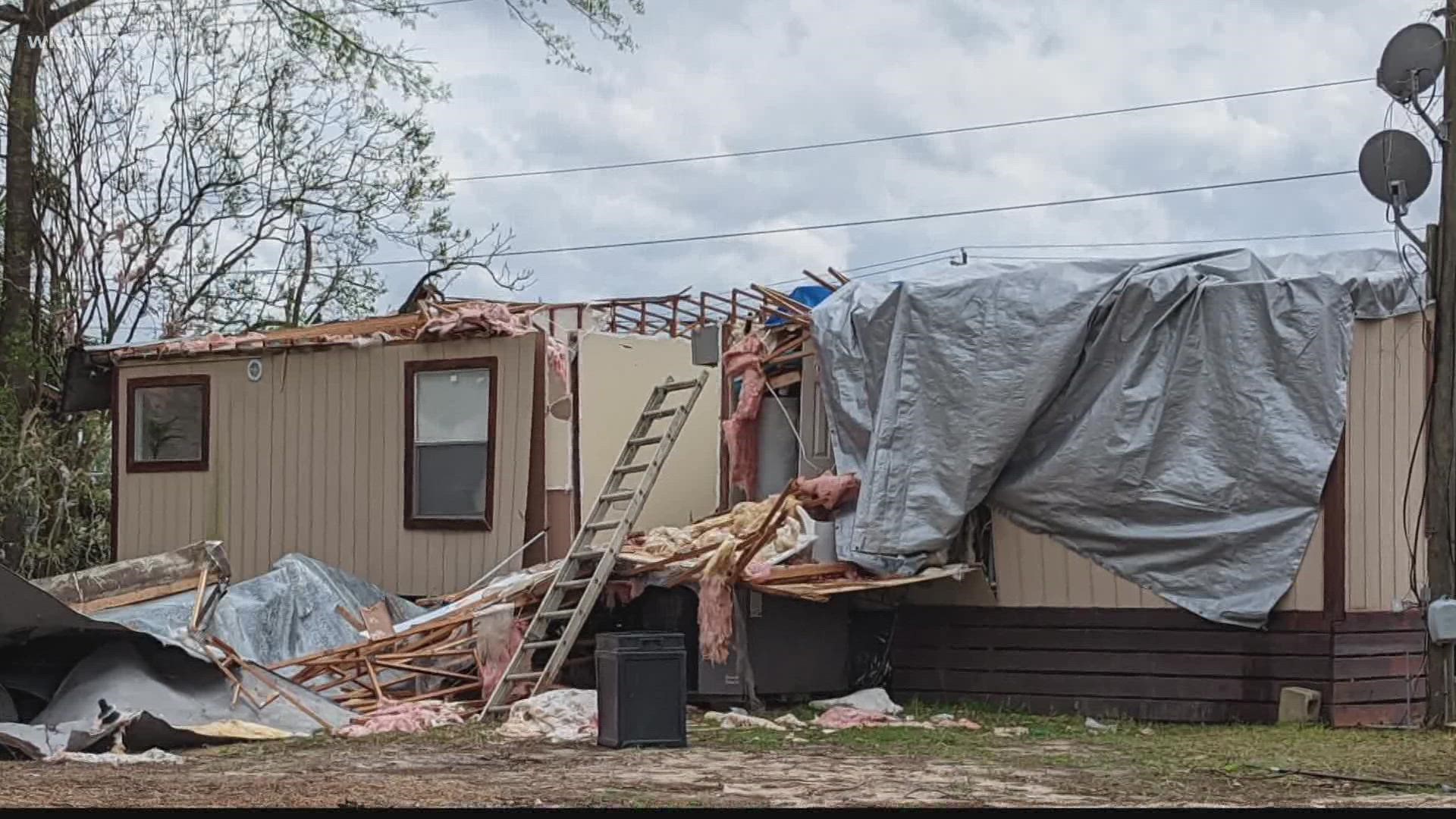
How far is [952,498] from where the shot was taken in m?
12.2

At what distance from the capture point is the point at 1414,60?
1159 centimetres

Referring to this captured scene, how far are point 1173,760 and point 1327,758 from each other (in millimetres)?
857

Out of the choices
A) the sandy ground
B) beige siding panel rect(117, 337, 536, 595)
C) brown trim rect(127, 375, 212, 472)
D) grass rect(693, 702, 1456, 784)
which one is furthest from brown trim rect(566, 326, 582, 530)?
the sandy ground

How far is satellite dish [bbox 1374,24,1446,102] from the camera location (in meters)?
11.5

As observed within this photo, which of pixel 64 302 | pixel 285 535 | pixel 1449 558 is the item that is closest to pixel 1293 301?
pixel 1449 558

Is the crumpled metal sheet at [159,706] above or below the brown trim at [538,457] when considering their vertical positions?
below

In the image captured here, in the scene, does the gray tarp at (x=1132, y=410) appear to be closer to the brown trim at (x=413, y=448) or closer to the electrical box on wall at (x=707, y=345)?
the electrical box on wall at (x=707, y=345)

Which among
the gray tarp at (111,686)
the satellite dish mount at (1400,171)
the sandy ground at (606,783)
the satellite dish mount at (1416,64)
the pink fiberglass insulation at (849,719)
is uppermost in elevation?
the satellite dish mount at (1416,64)

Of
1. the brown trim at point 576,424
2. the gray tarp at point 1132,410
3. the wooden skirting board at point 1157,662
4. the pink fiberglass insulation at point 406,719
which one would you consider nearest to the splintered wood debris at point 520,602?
the pink fiberglass insulation at point 406,719

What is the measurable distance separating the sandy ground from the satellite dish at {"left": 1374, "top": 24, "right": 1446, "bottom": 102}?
17.3 ft

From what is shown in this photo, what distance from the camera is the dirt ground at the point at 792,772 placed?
7914 mm

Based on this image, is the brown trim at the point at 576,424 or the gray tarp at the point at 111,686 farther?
the brown trim at the point at 576,424

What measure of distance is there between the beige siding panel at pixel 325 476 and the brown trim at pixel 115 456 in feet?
0.16

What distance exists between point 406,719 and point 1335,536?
622cm
